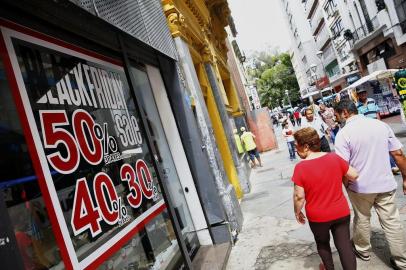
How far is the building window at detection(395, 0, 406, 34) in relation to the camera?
81.1 feet

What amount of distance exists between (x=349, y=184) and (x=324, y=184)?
0.77 meters

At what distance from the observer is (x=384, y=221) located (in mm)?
3920

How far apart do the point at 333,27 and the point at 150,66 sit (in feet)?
135

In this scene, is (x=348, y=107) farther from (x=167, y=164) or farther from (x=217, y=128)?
(x=217, y=128)

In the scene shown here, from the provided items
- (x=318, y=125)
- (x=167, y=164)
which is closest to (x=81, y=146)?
(x=167, y=164)

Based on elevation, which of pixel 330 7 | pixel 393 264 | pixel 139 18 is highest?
pixel 330 7

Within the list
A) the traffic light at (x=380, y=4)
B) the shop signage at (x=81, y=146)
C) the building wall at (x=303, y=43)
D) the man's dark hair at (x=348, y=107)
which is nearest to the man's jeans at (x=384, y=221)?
the man's dark hair at (x=348, y=107)

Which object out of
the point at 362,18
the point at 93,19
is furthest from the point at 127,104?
the point at 362,18

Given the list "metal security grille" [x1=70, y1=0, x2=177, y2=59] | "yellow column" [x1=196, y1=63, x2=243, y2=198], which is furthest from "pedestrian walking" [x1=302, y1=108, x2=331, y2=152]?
"metal security grille" [x1=70, y1=0, x2=177, y2=59]

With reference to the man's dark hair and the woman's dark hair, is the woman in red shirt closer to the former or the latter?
the woman's dark hair

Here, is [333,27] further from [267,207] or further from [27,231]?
[27,231]

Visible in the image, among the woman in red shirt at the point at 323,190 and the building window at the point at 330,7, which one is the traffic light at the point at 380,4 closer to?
the building window at the point at 330,7

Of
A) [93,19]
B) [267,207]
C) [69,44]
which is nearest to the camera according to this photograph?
[69,44]

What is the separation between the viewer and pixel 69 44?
370cm
